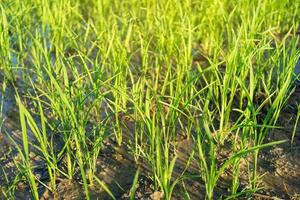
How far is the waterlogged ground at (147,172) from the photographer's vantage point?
4.77 feet

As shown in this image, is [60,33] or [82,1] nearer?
[60,33]

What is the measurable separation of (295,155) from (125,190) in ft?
2.42

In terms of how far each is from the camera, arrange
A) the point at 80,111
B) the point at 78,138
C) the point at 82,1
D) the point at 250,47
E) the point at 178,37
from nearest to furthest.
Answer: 1. the point at 80,111
2. the point at 78,138
3. the point at 250,47
4. the point at 178,37
5. the point at 82,1

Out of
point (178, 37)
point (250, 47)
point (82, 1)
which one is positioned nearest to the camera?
point (250, 47)

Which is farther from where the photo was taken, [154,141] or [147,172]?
[154,141]

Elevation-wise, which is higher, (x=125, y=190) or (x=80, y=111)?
(x=80, y=111)

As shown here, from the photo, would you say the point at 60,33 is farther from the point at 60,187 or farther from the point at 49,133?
the point at 60,187

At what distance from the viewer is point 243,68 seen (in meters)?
1.63

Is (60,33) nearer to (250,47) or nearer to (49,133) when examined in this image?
(49,133)

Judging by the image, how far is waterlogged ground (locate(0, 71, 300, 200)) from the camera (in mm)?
1454

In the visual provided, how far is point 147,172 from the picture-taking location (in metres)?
1.55

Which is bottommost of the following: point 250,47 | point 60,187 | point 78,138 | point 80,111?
point 60,187

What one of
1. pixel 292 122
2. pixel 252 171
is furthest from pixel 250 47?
pixel 252 171

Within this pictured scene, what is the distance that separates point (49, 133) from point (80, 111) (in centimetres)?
41
